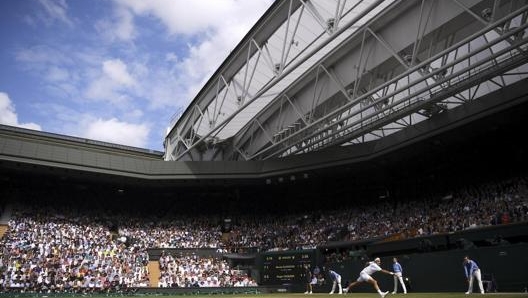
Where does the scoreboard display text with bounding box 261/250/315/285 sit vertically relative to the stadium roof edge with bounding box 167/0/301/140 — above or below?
below

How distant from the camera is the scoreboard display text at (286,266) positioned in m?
41.8

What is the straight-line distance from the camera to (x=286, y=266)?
139 ft

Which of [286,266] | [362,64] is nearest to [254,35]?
A: [362,64]

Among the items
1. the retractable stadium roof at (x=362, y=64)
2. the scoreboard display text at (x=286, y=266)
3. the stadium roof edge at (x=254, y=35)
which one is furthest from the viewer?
the scoreboard display text at (x=286, y=266)

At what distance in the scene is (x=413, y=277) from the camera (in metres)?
29.0

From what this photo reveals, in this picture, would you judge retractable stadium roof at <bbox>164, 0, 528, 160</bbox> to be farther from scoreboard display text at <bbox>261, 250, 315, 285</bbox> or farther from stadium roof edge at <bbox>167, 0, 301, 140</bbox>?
scoreboard display text at <bbox>261, 250, 315, 285</bbox>

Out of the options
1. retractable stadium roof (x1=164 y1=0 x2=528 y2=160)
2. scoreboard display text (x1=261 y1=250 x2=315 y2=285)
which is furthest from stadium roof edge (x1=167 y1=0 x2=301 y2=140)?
scoreboard display text (x1=261 y1=250 x2=315 y2=285)

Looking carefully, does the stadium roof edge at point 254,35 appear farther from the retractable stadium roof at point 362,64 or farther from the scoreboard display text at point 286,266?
the scoreboard display text at point 286,266

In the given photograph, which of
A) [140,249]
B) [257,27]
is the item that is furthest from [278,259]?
[257,27]

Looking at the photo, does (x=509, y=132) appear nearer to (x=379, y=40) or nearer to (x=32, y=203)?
(x=379, y=40)

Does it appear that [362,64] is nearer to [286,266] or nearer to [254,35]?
[254,35]

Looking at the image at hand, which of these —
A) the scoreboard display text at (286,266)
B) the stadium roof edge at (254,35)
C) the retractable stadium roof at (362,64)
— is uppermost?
the stadium roof edge at (254,35)

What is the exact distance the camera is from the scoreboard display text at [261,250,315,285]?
1645 inches

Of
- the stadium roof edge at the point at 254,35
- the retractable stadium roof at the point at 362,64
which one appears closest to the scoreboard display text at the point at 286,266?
the retractable stadium roof at the point at 362,64
